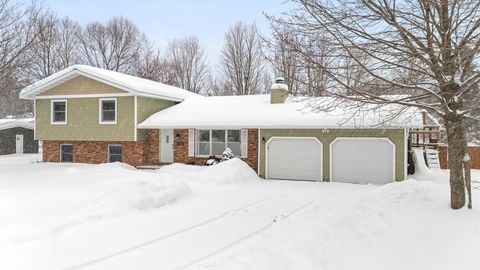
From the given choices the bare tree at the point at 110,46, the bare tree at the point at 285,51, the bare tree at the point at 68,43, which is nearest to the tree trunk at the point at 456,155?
the bare tree at the point at 285,51

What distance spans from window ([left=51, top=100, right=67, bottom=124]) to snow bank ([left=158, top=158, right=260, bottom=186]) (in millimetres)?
7309

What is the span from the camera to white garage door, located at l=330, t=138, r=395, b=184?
15.7m

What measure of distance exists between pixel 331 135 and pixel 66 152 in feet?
47.0

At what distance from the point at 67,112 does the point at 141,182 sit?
1155 centimetres

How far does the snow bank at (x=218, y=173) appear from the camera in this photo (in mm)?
14766

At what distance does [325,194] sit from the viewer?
507 inches

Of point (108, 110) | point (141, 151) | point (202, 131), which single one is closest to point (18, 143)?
point (108, 110)

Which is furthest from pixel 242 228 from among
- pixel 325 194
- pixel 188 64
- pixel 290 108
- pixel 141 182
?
pixel 188 64

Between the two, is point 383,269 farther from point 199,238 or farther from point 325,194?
point 325,194

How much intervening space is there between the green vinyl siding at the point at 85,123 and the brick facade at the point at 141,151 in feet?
1.82

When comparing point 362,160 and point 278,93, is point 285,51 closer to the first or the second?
point 362,160

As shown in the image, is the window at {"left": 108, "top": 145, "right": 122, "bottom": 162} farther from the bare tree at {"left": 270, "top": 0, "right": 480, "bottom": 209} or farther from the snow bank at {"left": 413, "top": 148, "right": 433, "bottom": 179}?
the snow bank at {"left": 413, "top": 148, "right": 433, "bottom": 179}

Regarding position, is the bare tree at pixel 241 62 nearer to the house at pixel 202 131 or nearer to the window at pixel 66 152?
the house at pixel 202 131

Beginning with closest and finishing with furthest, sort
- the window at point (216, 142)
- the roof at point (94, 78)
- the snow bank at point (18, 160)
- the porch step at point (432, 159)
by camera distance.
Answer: the window at point (216, 142) → the roof at point (94, 78) → the porch step at point (432, 159) → the snow bank at point (18, 160)
